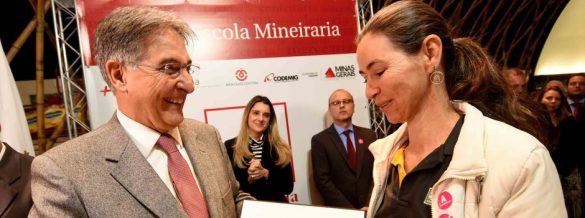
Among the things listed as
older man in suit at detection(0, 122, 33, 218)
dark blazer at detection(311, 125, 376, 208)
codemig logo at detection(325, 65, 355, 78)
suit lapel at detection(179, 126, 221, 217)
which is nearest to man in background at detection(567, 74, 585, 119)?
dark blazer at detection(311, 125, 376, 208)

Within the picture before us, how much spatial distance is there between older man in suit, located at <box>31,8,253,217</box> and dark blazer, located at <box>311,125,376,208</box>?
188cm

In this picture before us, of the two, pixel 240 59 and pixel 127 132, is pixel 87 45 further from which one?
pixel 127 132

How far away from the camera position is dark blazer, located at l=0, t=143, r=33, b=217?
1.62 metres

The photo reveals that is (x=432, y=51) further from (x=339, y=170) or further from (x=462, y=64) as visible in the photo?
(x=339, y=170)

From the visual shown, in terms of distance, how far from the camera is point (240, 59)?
3.17 metres

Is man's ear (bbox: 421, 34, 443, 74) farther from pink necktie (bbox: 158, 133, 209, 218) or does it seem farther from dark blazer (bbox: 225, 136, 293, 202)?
dark blazer (bbox: 225, 136, 293, 202)

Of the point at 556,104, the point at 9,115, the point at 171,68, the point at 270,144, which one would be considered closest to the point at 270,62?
the point at 270,144

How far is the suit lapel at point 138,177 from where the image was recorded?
1.31m

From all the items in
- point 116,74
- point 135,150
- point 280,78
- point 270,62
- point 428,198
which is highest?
point 270,62

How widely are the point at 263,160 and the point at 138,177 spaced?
2052mm

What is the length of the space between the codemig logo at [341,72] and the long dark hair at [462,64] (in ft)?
6.41

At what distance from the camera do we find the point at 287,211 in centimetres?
150

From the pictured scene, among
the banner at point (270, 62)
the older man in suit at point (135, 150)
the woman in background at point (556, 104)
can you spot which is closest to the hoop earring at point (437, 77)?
the older man in suit at point (135, 150)

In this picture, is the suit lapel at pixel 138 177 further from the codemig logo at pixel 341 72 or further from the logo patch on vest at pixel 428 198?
the codemig logo at pixel 341 72
